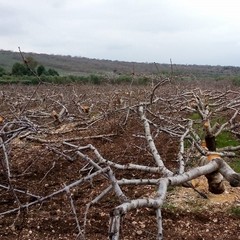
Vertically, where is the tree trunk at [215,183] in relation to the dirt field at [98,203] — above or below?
above

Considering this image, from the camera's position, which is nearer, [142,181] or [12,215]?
[142,181]

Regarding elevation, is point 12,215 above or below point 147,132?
below

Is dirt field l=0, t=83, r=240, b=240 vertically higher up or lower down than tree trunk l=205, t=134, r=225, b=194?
lower down

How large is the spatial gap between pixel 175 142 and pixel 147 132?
7.27 feet

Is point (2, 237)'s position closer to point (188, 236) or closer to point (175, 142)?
point (188, 236)

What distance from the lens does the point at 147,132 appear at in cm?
445

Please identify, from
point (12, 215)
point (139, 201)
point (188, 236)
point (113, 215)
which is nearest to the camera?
point (113, 215)

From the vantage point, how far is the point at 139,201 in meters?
2.15

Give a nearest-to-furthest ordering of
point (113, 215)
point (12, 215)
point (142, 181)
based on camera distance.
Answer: point (113, 215) → point (142, 181) → point (12, 215)

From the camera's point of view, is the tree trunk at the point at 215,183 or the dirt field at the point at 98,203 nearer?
the dirt field at the point at 98,203

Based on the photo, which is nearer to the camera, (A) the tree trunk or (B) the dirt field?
(B) the dirt field

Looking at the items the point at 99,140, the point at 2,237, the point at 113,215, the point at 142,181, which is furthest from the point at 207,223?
the point at 99,140

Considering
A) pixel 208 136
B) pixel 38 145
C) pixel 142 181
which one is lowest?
pixel 38 145

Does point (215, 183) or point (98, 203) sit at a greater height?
point (215, 183)
